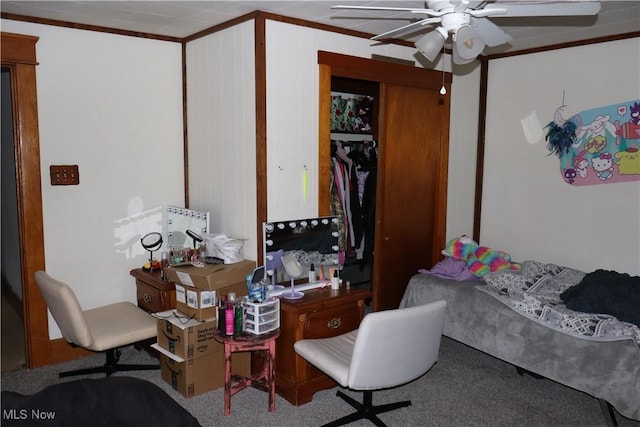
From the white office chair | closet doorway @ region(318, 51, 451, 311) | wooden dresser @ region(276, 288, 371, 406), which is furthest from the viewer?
closet doorway @ region(318, 51, 451, 311)

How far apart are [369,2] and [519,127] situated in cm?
214

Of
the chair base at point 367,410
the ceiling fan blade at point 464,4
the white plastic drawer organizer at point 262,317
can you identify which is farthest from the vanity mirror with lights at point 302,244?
the ceiling fan blade at point 464,4

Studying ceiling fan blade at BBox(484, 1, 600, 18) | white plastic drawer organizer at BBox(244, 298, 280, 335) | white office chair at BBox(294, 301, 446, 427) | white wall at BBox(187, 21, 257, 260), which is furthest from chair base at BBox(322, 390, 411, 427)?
ceiling fan blade at BBox(484, 1, 600, 18)

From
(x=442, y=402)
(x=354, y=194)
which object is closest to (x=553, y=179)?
(x=354, y=194)

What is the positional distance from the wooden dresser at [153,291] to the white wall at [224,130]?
55cm

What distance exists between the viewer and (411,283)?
412cm

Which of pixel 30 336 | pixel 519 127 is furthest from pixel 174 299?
pixel 519 127

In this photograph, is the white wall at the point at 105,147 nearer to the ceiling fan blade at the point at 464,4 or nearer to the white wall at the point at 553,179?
the ceiling fan blade at the point at 464,4

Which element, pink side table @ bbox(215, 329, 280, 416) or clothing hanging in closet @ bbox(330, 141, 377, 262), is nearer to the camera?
pink side table @ bbox(215, 329, 280, 416)

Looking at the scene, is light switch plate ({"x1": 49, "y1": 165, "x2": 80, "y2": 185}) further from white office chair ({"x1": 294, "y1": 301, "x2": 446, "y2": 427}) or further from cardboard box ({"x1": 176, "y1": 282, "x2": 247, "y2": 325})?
white office chair ({"x1": 294, "y1": 301, "x2": 446, "y2": 427})

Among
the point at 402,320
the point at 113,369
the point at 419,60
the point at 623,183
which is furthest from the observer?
the point at 419,60

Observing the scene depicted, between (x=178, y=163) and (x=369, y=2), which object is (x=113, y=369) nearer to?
(x=178, y=163)

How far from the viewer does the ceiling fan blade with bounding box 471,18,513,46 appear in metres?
2.41

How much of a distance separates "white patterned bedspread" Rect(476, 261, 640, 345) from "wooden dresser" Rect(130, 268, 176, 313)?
2135 millimetres
